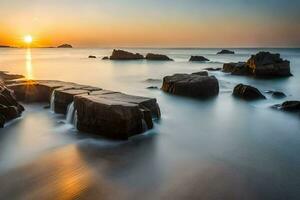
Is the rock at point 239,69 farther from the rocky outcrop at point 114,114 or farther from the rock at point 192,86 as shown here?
the rocky outcrop at point 114,114

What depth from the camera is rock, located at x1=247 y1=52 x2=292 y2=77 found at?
34734 millimetres

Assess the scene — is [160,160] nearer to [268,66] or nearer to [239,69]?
[268,66]

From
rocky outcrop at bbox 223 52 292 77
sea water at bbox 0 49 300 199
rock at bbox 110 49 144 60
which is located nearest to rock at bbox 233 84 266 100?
sea water at bbox 0 49 300 199

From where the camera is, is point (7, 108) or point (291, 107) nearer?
point (7, 108)

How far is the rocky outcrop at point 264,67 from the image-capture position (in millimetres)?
34750

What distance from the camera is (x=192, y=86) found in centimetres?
1827

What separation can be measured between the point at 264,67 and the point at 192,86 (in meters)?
19.7

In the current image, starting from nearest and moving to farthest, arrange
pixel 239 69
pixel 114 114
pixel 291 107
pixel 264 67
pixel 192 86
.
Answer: pixel 114 114
pixel 291 107
pixel 192 86
pixel 264 67
pixel 239 69

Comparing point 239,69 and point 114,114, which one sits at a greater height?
point 239,69

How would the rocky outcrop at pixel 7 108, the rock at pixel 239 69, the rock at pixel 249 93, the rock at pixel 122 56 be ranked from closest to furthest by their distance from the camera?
1. the rocky outcrop at pixel 7 108
2. the rock at pixel 249 93
3. the rock at pixel 239 69
4. the rock at pixel 122 56

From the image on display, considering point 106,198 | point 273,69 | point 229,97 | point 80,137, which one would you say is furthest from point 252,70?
point 106,198

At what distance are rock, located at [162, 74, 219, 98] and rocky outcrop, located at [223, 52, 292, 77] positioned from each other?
56.2 feet

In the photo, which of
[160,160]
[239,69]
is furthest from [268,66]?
[160,160]

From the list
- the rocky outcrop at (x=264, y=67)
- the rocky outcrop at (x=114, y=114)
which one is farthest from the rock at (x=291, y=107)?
the rocky outcrop at (x=264, y=67)
